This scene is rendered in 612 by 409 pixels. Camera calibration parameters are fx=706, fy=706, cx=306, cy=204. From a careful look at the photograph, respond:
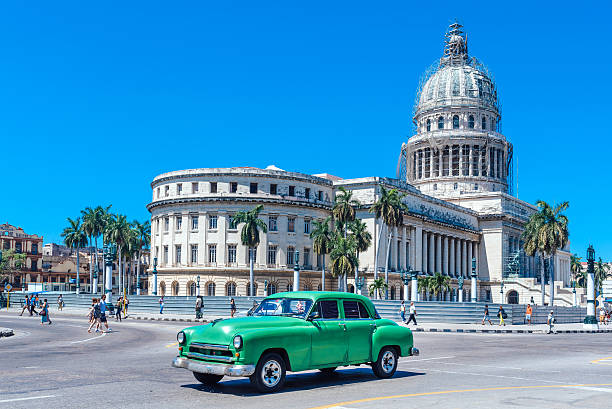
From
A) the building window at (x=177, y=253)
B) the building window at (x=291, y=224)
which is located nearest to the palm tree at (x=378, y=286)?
the building window at (x=291, y=224)

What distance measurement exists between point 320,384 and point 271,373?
5.37 feet

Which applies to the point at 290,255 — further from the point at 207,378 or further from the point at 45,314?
the point at 207,378

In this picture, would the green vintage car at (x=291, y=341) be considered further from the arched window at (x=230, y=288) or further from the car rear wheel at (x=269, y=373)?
the arched window at (x=230, y=288)

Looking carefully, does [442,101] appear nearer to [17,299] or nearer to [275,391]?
[17,299]

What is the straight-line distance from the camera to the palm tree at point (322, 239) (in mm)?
76500

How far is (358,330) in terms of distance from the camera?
47.2 ft

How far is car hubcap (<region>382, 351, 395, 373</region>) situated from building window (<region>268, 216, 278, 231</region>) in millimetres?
66321

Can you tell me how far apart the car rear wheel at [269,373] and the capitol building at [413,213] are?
44560 mm

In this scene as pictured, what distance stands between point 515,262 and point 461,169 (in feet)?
63.9

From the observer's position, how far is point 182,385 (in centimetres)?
1369

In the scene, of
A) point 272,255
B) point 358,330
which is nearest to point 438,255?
point 272,255

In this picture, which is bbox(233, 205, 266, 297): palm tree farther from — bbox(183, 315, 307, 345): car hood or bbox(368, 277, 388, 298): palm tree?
bbox(183, 315, 307, 345): car hood

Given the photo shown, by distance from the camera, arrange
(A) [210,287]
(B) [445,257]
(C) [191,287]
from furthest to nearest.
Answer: (B) [445,257] → (C) [191,287] → (A) [210,287]

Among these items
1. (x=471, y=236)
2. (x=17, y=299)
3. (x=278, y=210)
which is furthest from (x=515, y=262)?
(x=17, y=299)
